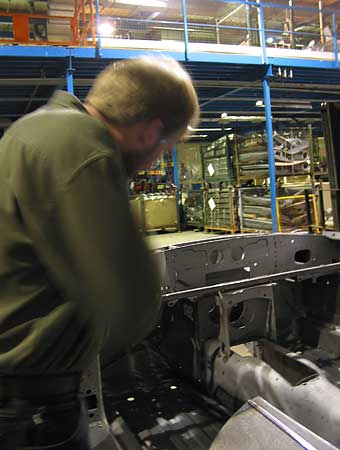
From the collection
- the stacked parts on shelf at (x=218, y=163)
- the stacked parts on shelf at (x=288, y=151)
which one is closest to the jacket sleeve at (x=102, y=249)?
the stacked parts on shelf at (x=288, y=151)

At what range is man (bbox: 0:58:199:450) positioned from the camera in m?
0.90

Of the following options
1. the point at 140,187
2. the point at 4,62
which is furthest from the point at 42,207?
the point at 140,187

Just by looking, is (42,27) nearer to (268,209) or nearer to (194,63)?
(194,63)

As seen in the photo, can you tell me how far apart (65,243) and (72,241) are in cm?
3

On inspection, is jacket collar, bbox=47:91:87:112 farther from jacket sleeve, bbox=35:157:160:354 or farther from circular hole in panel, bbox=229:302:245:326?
circular hole in panel, bbox=229:302:245:326

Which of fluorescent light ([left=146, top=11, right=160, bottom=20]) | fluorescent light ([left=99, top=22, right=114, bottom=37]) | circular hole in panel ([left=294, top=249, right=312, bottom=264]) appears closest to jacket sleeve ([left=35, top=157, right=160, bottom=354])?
circular hole in panel ([left=294, top=249, right=312, bottom=264])

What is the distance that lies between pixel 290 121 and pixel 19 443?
16260 mm

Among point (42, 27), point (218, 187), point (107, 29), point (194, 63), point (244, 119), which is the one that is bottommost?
point (218, 187)

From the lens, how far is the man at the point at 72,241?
2.95 feet

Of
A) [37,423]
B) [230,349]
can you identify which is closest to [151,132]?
[37,423]

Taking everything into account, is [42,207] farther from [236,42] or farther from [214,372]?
[236,42]

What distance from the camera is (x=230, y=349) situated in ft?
9.51

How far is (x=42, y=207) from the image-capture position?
93cm

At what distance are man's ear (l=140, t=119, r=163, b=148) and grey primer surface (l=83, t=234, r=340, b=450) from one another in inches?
42.8
